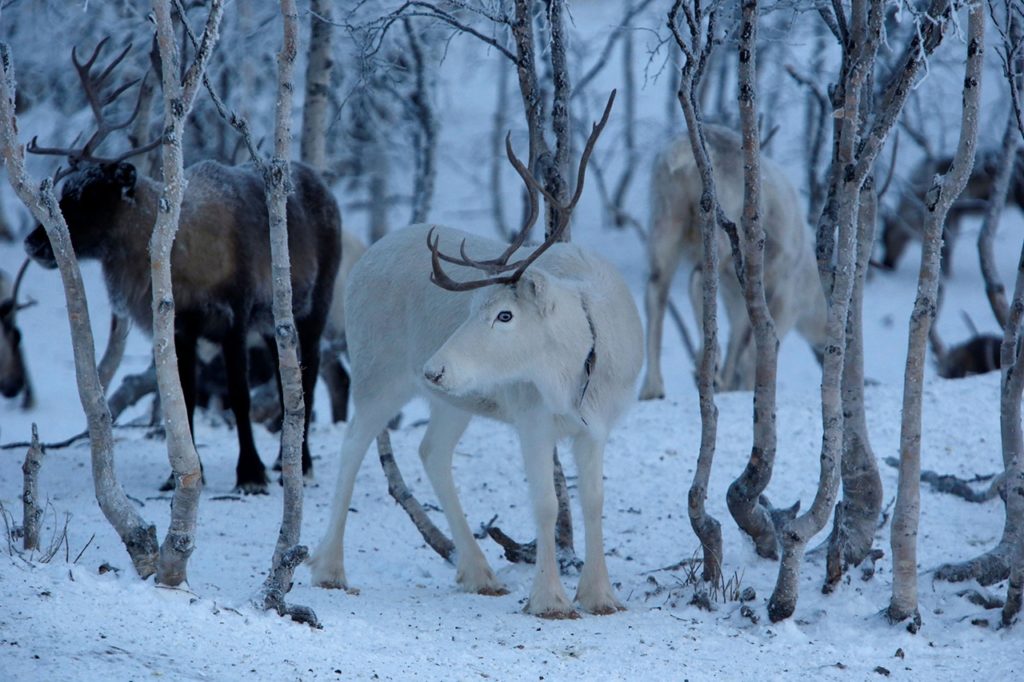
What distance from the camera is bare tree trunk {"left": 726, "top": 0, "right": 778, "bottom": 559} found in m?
4.59

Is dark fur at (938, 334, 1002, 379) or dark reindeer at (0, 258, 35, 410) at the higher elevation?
dark fur at (938, 334, 1002, 379)

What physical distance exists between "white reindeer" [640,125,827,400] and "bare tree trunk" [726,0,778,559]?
4159 mm

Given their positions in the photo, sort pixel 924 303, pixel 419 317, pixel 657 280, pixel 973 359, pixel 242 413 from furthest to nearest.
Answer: pixel 973 359 < pixel 657 280 < pixel 242 413 < pixel 419 317 < pixel 924 303

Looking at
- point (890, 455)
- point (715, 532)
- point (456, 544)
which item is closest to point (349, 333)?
point (456, 544)

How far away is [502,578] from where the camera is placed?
5.53 metres

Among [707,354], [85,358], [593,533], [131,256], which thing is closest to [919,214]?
[131,256]

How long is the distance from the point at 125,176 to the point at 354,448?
239 cm

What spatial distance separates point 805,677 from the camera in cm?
413

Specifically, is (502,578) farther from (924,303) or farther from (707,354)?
(924,303)

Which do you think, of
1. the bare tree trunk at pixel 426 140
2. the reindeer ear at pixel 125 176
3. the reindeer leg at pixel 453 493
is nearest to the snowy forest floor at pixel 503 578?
the reindeer leg at pixel 453 493

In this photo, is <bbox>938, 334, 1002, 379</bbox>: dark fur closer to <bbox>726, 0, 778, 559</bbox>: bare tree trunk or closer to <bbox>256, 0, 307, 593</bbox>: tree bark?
<bbox>726, 0, 778, 559</bbox>: bare tree trunk

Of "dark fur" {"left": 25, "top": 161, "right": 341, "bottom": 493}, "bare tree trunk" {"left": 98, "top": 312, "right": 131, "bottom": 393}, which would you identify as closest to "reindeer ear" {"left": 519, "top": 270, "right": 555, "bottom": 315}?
"dark fur" {"left": 25, "top": 161, "right": 341, "bottom": 493}

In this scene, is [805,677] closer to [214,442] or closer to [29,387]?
[214,442]

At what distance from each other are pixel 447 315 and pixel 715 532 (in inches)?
56.8
